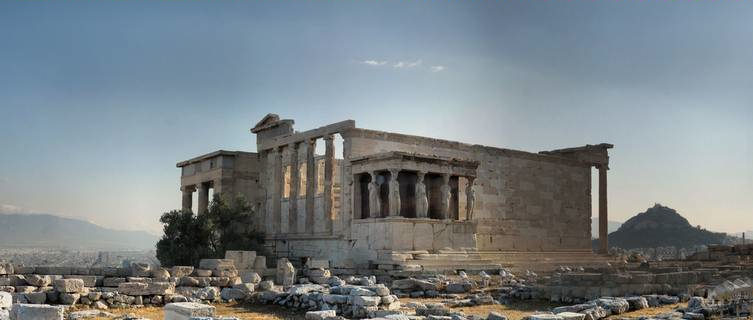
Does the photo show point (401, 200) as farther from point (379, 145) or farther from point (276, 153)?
point (276, 153)

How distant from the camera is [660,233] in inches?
3132

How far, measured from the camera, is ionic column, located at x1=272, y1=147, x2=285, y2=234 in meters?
31.4

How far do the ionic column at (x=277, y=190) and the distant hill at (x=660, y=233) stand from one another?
168 feet

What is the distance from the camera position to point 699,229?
268 feet

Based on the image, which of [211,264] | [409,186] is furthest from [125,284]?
[409,186]

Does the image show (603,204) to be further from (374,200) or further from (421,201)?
(374,200)

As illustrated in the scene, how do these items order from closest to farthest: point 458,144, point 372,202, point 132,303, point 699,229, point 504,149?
point 132,303 → point 372,202 → point 458,144 → point 504,149 → point 699,229

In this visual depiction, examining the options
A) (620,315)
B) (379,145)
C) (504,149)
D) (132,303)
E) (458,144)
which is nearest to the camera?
(620,315)

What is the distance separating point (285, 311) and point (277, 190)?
15969 mm

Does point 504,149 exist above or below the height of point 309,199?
above

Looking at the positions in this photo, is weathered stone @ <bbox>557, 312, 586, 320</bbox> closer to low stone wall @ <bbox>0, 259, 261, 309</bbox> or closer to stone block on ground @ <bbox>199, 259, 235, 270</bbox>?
low stone wall @ <bbox>0, 259, 261, 309</bbox>

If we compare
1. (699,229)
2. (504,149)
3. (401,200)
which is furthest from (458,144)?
(699,229)

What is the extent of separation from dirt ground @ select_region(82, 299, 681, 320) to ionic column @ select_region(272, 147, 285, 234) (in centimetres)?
1463

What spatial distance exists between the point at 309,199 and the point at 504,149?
886 centimetres
